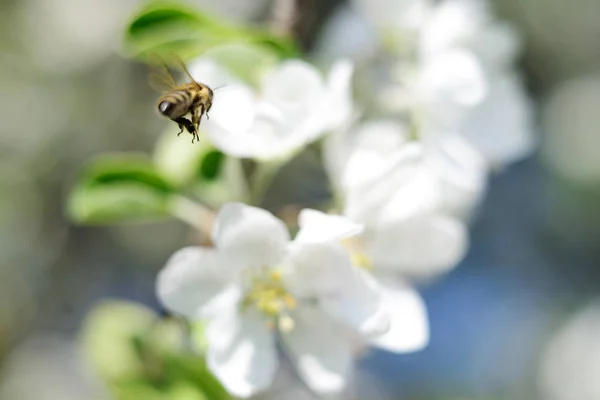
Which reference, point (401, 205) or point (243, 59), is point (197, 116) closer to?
point (243, 59)

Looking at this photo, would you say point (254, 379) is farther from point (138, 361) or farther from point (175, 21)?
point (175, 21)

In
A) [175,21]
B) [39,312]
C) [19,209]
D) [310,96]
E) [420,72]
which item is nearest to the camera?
[310,96]

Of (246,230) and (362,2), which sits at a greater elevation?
(362,2)

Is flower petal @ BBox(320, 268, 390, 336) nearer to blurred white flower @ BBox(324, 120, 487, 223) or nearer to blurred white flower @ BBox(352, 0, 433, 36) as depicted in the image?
blurred white flower @ BBox(324, 120, 487, 223)

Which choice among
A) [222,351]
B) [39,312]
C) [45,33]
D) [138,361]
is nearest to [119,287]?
[39,312]

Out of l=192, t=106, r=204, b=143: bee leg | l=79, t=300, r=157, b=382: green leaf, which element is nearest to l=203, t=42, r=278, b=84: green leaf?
l=192, t=106, r=204, b=143: bee leg

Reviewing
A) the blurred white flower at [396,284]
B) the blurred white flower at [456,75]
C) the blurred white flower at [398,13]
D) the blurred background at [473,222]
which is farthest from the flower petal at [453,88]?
the blurred background at [473,222]

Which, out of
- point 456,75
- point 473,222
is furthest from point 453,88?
point 473,222
